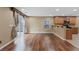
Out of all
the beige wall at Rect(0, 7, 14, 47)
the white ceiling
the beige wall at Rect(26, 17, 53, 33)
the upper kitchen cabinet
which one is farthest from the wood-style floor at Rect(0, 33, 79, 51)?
the beige wall at Rect(26, 17, 53, 33)

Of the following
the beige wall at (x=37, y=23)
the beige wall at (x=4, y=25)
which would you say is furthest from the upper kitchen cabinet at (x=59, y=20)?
the beige wall at (x=4, y=25)

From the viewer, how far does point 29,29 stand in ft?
57.7

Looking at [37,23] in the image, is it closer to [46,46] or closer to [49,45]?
[49,45]

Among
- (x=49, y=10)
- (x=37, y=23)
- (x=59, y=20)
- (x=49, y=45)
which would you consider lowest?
(x=49, y=45)

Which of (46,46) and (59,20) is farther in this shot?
(59,20)

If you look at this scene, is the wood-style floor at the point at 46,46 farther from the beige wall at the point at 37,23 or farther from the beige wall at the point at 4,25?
the beige wall at the point at 37,23

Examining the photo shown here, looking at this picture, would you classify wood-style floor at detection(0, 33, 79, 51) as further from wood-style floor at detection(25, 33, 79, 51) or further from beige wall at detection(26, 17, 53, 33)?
beige wall at detection(26, 17, 53, 33)

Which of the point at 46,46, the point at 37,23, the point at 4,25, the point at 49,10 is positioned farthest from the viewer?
the point at 37,23

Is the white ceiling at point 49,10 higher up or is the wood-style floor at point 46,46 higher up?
the white ceiling at point 49,10

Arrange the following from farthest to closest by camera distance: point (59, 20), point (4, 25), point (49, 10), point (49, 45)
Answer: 1. point (59, 20)
2. point (49, 10)
3. point (49, 45)
4. point (4, 25)

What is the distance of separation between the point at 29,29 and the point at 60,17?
166 inches

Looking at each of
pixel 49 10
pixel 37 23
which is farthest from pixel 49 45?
pixel 37 23

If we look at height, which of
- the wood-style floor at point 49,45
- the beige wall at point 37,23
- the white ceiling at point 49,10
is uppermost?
the white ceiling at point 49,10

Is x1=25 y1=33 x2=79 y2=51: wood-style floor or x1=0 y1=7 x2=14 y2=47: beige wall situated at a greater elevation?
x1=0 y1=7 x2=14 y2=47: beige wall
